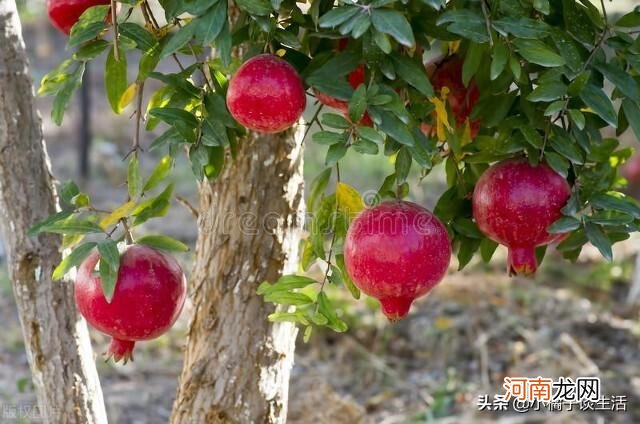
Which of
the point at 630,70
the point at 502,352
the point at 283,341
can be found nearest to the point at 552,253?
the point at 502,352

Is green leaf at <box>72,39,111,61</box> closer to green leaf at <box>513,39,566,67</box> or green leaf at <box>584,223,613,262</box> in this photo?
green leaf at <box>513,39,566,67</box>

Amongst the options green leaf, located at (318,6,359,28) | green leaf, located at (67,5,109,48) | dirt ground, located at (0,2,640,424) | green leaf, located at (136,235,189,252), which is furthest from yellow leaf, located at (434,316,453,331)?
green leaf, located at (318,6,359,28)

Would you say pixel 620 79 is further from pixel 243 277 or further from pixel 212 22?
pixel 243 277

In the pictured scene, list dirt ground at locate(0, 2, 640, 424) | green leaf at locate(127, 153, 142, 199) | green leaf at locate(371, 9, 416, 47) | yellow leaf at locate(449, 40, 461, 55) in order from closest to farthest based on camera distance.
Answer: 1. green leaf at locate(371, 9, 416, 47)
2. green leaf at locate(127, 153, 142, 199)
3. yellow leaf at locate(449, 40, 461, 55)
4. dirt ground at locate(0, 2, 640, 424)

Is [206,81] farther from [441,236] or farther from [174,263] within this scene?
[441,236]

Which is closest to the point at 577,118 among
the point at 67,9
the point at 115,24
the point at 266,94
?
the point at 266,94

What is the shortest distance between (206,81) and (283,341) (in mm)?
579

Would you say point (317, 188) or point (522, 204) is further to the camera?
point (317, 188)

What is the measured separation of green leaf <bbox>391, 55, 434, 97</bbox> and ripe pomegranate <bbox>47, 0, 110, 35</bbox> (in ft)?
1.44

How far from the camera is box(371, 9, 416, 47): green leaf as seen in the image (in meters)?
0.88

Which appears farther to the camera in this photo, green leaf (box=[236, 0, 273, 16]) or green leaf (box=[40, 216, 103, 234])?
green leaf (box=[40, 216, 103, 234])

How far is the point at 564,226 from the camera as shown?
1020mm

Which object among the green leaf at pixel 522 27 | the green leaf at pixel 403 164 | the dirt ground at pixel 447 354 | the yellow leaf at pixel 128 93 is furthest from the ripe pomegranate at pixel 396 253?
the dirt ground at pixel 447 354

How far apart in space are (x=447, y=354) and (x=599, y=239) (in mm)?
2309
